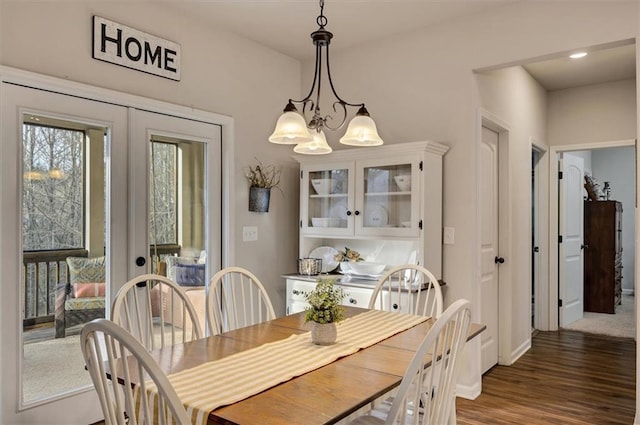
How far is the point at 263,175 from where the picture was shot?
12.5ft

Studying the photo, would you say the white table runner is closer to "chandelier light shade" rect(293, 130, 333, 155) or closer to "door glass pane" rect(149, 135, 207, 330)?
"chandelier light shade" rect(293, 130, 333, 155)

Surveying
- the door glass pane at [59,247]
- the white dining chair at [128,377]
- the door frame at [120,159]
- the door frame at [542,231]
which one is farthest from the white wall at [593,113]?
the white dining chair at [128,377]

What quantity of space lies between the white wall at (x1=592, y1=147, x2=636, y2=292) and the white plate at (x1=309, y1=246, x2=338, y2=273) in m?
5.78

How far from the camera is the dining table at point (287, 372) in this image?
1.30 metres

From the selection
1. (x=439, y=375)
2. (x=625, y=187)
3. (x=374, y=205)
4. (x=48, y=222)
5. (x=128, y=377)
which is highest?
(x=625, y=187)

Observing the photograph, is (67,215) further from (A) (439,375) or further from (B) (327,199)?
(A) (439,375)

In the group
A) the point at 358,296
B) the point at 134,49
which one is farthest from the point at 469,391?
the point at 134,49

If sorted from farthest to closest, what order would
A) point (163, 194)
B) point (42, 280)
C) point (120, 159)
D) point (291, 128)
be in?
point (163, 194) → point (120, 159) → point (42, 280) → point (291, 128)

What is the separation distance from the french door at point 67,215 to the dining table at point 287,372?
113 centimetres

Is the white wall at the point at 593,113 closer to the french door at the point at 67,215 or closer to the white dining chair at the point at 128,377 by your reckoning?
the french door at the point at 67,215

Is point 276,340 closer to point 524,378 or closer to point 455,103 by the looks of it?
point 455,103

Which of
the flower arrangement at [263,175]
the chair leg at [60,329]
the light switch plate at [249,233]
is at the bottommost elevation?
the chair leg at [60,329]

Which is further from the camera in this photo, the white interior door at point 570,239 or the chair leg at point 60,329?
the white interior door at point 570,239

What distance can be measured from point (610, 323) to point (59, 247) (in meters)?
5.73
